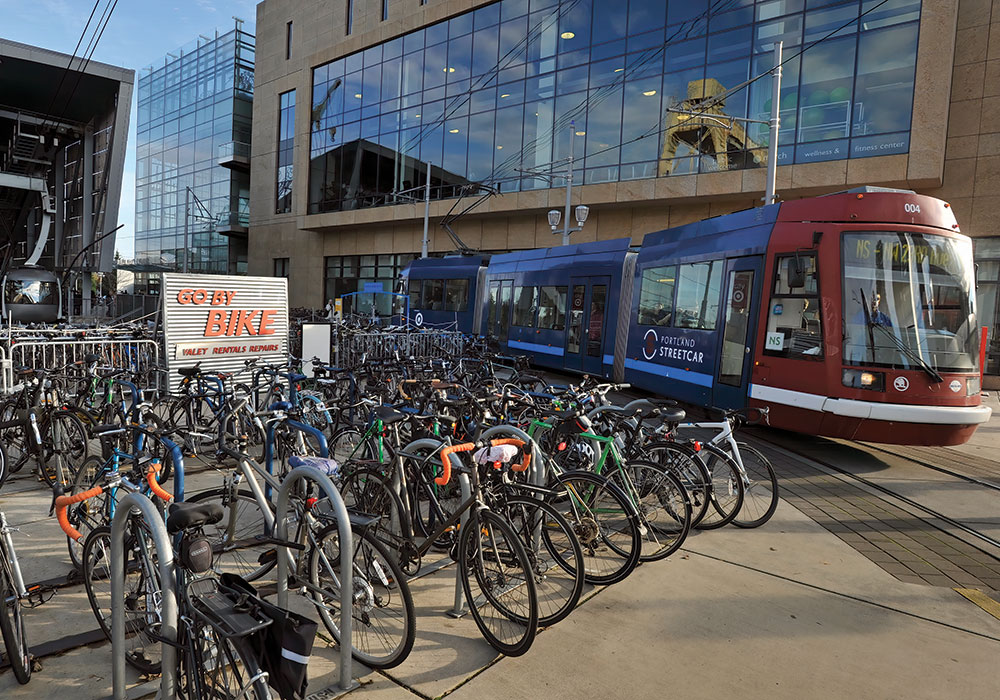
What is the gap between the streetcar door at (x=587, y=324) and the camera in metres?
13.5

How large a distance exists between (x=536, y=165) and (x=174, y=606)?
24.7m

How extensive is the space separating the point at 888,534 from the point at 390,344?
10738 mm

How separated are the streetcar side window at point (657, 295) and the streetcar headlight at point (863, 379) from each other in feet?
12.2

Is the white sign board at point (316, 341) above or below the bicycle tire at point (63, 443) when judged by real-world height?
above

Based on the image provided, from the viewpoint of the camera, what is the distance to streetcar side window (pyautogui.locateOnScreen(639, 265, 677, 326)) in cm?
1088

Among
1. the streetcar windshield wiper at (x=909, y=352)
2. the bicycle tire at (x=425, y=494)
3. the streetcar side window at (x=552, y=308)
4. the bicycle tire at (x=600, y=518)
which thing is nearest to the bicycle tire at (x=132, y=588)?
the bicycle tire at (x=425, y=494)

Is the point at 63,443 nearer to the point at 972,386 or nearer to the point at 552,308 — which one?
the point at 972,386

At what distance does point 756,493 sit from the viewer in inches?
221

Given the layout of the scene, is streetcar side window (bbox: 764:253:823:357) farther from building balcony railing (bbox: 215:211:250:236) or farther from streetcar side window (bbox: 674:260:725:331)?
building balcony railing (bbox: 215:211:250:236)

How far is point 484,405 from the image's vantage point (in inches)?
248

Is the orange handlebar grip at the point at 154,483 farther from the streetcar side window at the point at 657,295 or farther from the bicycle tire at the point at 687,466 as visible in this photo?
the streetcar side window at the point at 657,295

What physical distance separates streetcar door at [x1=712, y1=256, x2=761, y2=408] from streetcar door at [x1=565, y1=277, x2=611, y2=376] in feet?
14.1

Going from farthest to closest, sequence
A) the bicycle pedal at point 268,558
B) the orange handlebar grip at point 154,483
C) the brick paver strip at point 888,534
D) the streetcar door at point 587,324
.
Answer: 1. the streetcar door at point 587,324
2. the brick paver strip at point 888,534
3. the bicycle pedal at point 268,558
4. the orange handlebar grip at point 154,483

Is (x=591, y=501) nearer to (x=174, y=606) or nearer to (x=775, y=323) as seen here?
(x=174, y=606)
